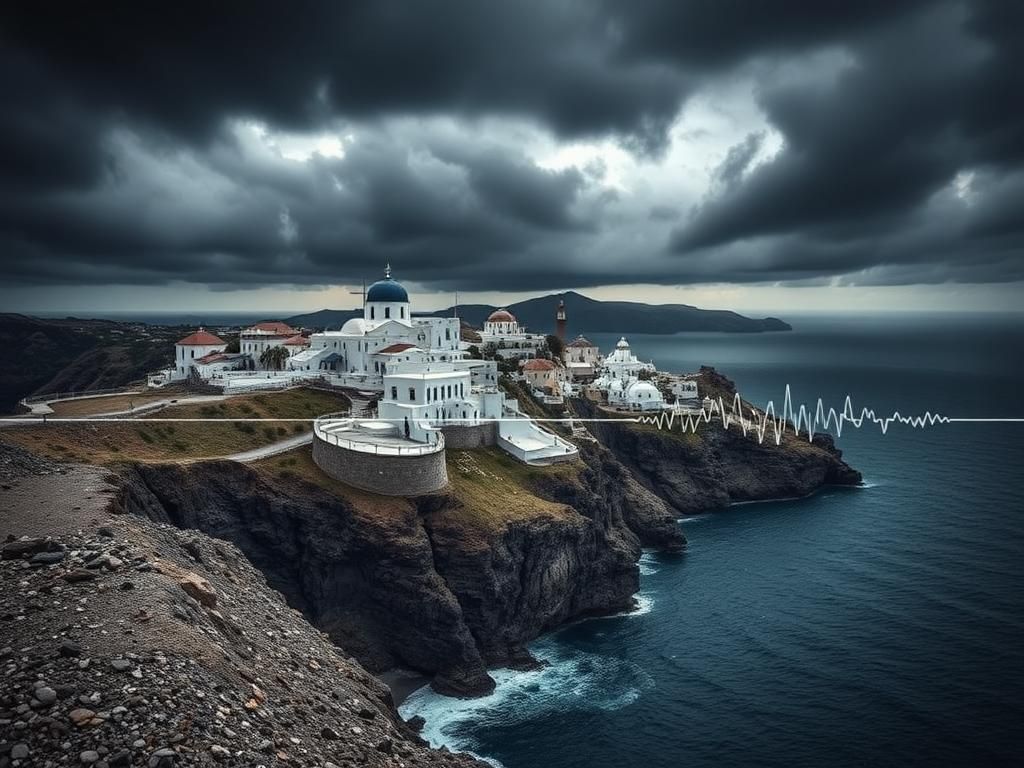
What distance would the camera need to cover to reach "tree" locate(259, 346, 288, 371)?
361 feet

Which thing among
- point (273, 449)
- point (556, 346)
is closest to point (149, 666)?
point (273, 449)

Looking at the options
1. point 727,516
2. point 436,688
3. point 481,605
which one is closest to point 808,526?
point 727,516

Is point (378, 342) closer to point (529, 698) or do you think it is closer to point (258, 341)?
point (258, 341)

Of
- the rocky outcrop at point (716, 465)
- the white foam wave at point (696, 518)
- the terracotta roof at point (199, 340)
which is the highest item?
the terracotta roof at point (199, 340)

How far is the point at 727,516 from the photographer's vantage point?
11306 cm

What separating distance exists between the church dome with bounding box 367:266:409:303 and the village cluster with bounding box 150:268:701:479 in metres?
0.17

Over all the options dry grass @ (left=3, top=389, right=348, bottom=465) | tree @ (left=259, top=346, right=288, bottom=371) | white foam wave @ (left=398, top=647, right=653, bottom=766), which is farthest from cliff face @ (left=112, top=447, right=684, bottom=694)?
tree @ (left=259, top=346, right=288, bottom=371)

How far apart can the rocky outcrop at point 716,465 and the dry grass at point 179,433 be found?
56420 millimetres

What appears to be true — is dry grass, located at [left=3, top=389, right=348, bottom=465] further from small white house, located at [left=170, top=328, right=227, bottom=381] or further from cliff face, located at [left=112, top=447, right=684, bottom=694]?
small white house, located at [left=170, top=328, right=227, bottom=381]

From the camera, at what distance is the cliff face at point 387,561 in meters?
61.2

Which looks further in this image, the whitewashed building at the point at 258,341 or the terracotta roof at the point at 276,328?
the terracotta roof at the point at 276,328

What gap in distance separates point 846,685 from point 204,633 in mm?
51185

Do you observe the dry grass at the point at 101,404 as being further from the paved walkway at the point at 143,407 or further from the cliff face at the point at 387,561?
the cliff face at the point at 387,561

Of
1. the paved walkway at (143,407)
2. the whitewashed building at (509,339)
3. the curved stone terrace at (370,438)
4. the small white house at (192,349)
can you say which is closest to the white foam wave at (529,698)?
the curved stone terrace at (370,438)
